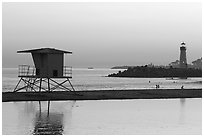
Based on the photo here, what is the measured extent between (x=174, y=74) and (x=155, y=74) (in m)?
7.88

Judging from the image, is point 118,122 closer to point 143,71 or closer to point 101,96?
point 101,96

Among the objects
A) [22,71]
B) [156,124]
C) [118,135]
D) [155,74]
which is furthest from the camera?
[155,74]

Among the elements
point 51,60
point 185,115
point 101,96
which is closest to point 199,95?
point 101,96

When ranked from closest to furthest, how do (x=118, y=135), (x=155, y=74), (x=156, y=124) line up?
(x=118, y=135), (x=156, y=124), (x=155, y=74)

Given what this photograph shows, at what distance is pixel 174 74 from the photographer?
133 meters

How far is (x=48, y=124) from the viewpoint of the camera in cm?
1317

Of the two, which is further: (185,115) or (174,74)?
(174,74)

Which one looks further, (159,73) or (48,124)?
(159,73)

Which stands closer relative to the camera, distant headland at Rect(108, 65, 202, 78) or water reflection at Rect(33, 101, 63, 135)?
water reflection at Rect(33, 101, 63, 135)

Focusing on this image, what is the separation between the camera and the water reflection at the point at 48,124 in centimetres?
1158

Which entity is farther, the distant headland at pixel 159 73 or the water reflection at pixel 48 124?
the distant headland at pixel 159 73

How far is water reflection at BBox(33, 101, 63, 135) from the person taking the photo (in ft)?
38.0

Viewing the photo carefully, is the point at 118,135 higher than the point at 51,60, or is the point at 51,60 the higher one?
the point at 51,60

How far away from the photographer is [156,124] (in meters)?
13.3
